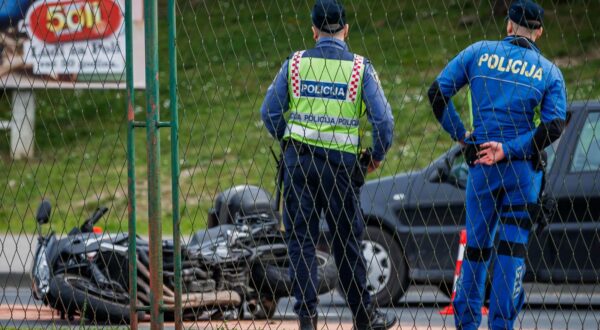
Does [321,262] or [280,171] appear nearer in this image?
[280,171]

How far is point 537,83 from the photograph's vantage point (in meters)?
7.02

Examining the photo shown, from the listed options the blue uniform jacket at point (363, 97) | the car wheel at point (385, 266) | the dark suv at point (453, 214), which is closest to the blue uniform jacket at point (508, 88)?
the blue uniform jacket at point (363, 97)

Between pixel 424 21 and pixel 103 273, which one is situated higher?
pixel 424 21

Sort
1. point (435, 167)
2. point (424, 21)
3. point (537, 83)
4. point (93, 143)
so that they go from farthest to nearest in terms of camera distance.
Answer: point (93, 143)
point (435, 167)
point (424, 21)
point (537, 83)

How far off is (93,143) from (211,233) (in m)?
10.2

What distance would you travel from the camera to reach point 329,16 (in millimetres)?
7359

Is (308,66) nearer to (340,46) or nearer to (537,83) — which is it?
(340,46)

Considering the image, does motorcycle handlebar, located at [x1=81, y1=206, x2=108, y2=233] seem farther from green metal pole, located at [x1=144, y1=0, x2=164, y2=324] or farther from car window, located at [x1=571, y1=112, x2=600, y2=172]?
car window, located at [x1=571, y1=112, x2=600, y2=172]

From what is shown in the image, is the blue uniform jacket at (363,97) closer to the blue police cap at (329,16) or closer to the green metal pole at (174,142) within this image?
the blue police cap at (329,16)

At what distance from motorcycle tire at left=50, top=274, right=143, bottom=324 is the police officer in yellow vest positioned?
116 centimetres

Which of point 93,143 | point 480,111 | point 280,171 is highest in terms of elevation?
point 480,111

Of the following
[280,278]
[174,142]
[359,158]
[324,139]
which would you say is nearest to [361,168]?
[359,158]


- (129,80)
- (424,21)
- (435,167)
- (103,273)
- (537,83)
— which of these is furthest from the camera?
(435,167)

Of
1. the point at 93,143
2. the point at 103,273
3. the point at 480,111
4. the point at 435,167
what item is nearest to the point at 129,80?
the point at 480,111
